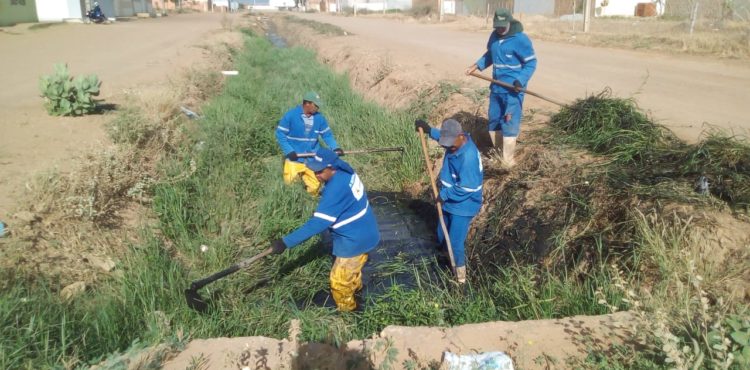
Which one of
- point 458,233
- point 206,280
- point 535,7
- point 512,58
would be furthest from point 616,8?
point 206,280

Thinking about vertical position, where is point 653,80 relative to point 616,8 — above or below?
below

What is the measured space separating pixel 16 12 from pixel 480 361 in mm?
34689

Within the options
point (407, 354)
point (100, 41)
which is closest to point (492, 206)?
point (407, 354)

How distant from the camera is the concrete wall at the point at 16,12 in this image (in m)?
27.1

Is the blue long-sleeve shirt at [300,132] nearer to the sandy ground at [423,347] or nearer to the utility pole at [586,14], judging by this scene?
the sandy ground at [423,347]

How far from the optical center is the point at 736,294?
3697mm

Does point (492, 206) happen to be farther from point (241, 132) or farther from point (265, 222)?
point (241, 132)

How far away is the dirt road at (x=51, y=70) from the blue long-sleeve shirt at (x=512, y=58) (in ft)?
17.0

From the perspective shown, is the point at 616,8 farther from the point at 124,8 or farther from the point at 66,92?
the point at 66,92

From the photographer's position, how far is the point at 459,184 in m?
5.07

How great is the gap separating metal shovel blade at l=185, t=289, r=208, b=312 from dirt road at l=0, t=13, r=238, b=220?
2201 millimetres

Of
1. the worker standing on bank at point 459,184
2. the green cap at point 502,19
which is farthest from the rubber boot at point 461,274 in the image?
the green cap at point 502,19

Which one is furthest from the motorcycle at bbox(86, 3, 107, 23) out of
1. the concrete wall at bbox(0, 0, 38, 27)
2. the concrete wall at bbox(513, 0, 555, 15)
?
the concrete wall at bbox(513, 0, 555, 15)

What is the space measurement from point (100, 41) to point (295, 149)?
19.1 metres
